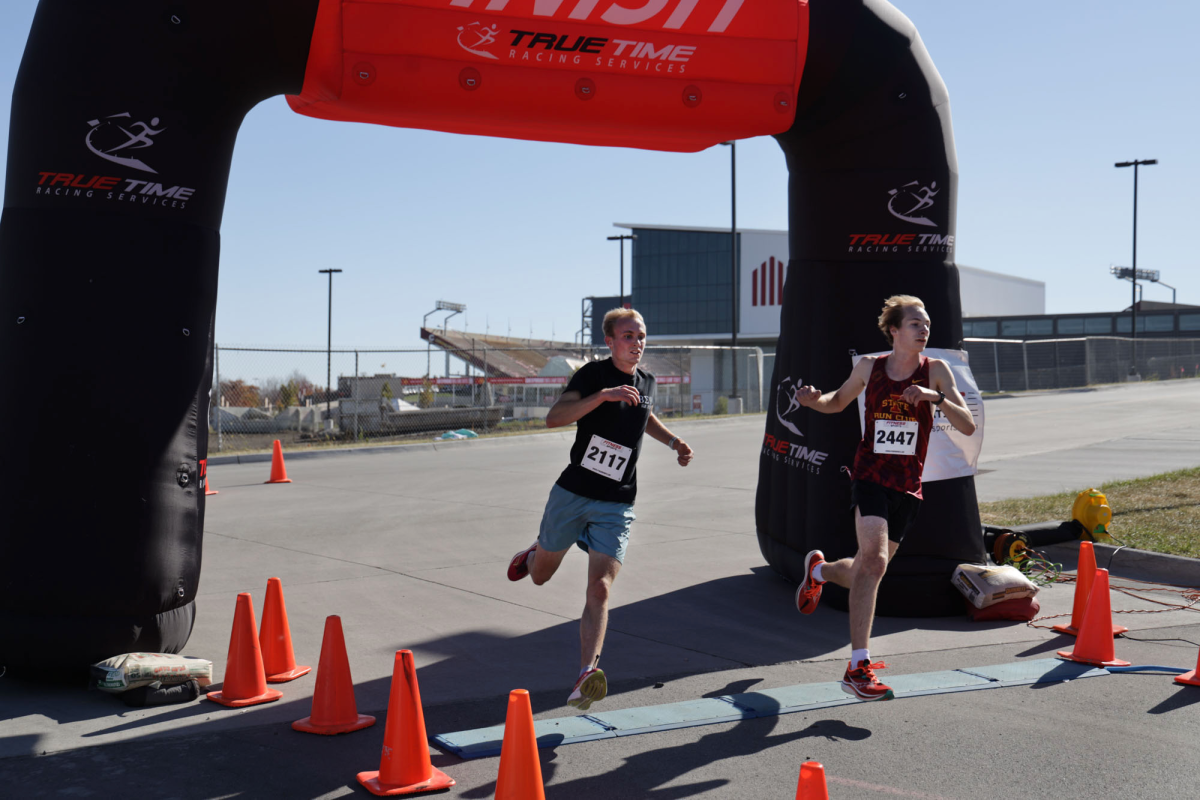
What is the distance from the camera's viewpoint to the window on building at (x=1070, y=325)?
2517 inches

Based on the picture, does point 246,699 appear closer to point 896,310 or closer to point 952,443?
point 896,310

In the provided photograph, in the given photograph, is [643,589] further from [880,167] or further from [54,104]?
[54,104]

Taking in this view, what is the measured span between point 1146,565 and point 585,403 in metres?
5.66

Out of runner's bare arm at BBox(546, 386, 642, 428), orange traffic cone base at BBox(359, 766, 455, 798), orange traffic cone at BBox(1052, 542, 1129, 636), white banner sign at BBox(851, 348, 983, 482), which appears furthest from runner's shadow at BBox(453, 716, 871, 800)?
white banner sign at BBox(851, 348, 983, 482)

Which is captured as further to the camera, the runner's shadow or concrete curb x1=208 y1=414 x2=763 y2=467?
concrete curb x1=208 y1=414 x2=763 y2=467

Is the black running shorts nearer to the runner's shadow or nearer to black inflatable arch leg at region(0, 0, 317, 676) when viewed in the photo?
the runner's shadow

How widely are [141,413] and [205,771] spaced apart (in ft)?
6.92

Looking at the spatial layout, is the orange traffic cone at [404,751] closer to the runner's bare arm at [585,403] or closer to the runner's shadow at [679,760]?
the runner's shadow at [679,760]

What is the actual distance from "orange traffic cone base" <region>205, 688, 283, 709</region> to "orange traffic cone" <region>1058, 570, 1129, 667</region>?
4444mm

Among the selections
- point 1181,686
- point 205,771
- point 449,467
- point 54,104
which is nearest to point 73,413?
point 54,104

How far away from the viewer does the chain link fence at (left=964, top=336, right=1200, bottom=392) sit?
39.2m

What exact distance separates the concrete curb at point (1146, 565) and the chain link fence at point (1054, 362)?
2939cm

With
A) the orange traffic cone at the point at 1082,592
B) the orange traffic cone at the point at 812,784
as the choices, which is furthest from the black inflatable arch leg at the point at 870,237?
the orange traffic cone at the point at 812,784

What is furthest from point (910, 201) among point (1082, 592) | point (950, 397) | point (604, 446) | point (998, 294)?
point (998, 294)
